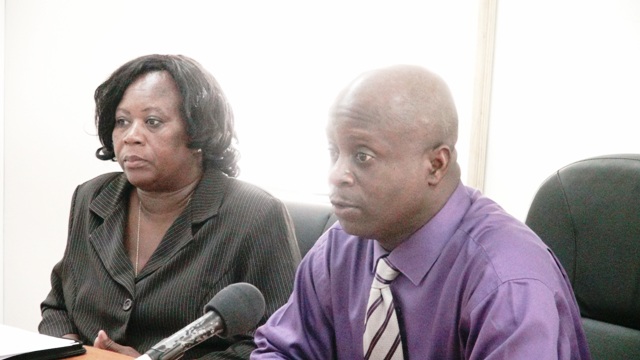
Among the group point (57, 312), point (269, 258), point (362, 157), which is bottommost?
point (57, 312)

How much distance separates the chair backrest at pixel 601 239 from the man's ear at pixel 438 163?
38 cm

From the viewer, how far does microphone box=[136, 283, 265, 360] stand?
994 millimetres

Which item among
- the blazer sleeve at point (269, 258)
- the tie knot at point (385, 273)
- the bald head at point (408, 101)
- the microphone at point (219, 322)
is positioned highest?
the bald head at point (408, 101)

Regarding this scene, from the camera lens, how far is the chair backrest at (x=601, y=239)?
1.45m

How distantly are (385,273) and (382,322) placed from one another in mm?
88

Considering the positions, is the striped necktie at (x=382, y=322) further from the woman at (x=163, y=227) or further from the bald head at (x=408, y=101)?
the woman at (x=163, y=227)

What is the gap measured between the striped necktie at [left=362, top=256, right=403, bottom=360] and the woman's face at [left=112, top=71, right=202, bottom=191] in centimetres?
84

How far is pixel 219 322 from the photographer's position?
1092 mm

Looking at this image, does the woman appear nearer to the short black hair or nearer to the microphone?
the short black hair

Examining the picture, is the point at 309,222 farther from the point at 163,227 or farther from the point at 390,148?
the point at 390,148

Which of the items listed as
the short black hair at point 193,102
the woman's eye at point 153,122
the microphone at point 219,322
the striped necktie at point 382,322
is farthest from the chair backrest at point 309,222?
the microphone at point 219,322

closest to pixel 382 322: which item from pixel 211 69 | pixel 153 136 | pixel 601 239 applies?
pixel 601 239

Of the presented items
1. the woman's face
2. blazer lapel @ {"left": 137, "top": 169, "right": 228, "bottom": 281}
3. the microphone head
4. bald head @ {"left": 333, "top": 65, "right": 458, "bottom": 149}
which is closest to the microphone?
the microphone head

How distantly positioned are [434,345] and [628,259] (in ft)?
1.51
